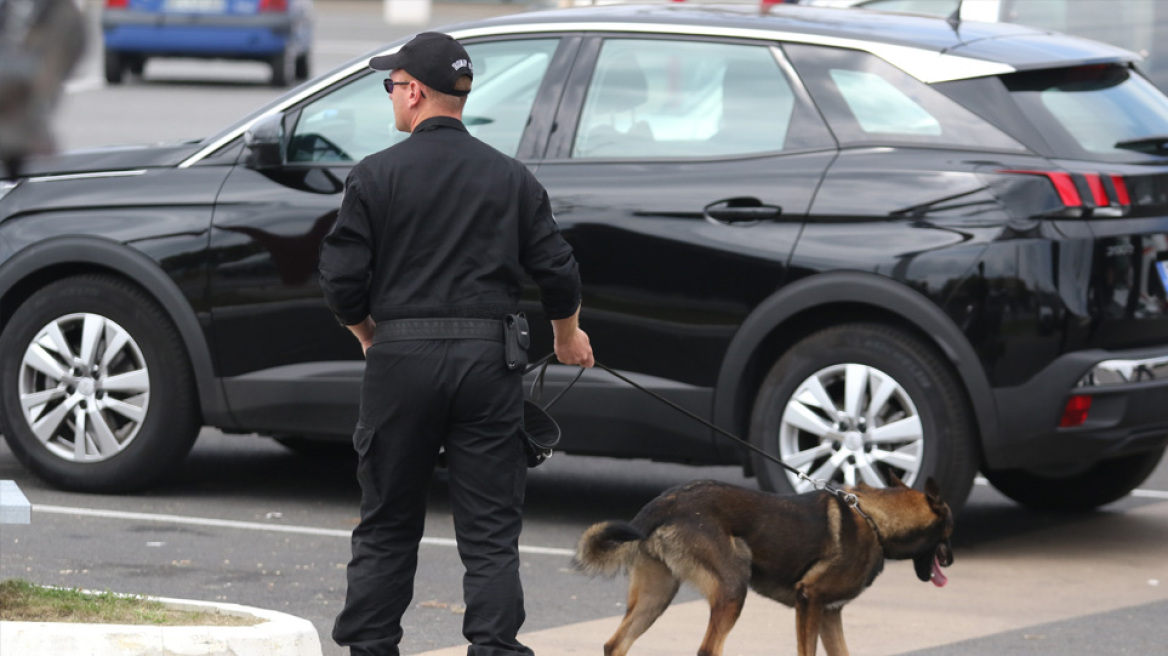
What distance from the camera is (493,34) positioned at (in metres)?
7.28

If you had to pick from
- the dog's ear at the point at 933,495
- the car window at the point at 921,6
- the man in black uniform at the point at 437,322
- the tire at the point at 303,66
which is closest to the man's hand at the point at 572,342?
the man in black uniform at the point at 437,322

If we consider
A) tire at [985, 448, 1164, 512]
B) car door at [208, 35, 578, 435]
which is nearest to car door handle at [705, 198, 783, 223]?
car door at [208, 35, 578, 435]

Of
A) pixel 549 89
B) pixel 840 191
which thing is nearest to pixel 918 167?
pixel 840 191

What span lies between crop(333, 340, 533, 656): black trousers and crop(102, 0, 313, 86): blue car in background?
18721mm

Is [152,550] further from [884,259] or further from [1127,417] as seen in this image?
[1127,417]

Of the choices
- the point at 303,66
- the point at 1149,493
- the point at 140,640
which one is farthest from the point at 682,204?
the point at 303,66

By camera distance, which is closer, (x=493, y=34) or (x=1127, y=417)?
(x=1127, y=417)

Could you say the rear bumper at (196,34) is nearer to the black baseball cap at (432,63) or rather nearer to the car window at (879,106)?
the car window at (879,106)

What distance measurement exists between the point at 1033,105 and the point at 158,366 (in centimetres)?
332

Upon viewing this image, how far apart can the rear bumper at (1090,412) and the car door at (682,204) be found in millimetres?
930

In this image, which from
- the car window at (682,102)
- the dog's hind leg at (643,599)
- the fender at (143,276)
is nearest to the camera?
the dog's hind leg at (643,599)

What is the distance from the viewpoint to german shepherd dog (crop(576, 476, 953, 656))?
209 inches

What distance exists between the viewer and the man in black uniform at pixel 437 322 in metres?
4.76

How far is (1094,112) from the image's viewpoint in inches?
272
